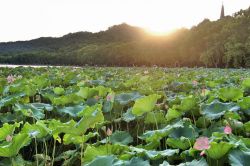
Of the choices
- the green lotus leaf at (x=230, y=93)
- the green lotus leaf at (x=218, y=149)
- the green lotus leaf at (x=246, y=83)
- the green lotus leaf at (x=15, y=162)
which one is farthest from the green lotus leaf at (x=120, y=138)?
the green lotus leaf at (x=246, y=83)

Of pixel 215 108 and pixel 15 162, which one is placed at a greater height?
pixel 215 108

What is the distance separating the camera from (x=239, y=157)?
1.51 m

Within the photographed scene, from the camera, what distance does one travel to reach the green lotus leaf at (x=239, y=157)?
4.83 ft

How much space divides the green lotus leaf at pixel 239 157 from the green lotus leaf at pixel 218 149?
3 cm

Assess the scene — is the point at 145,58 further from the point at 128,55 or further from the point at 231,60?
the point at 231,60

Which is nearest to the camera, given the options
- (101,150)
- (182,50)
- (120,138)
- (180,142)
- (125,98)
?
(101,150)

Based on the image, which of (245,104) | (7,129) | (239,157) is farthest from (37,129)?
(245,104)

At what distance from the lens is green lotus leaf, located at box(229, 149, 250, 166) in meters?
1.47

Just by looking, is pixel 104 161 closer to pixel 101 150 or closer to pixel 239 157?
pixel 101 150

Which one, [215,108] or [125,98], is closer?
[215,108]

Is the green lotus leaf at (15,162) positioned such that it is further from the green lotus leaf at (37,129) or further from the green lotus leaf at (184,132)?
the green lotus leaf at (184,132)

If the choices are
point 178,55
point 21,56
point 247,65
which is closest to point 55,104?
point 247,65

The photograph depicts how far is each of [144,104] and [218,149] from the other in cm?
101

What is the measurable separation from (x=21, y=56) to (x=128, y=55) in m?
24.1
